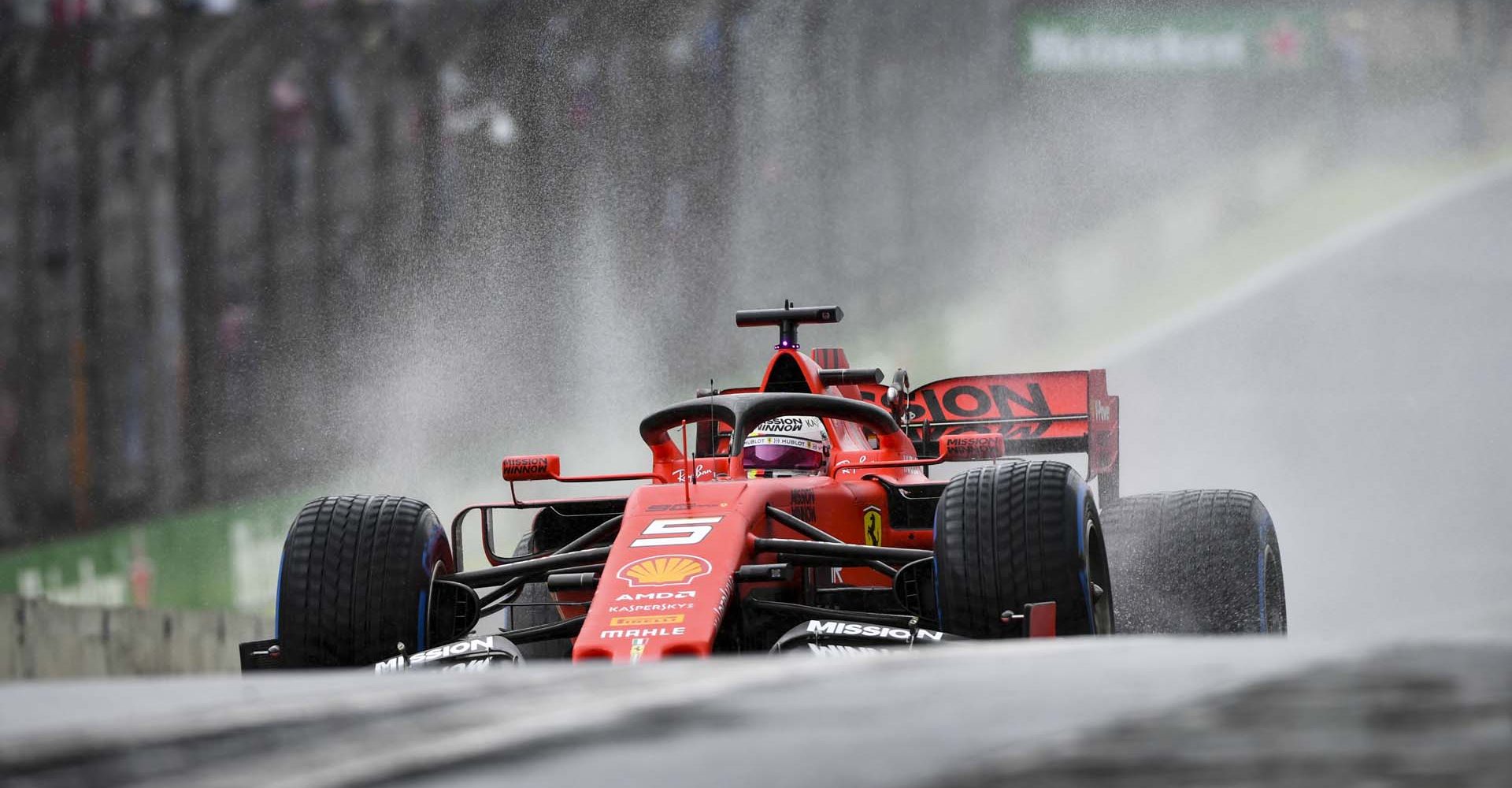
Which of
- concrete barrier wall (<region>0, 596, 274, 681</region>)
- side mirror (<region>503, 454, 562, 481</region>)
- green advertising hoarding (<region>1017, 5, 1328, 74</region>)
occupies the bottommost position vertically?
concrete barrier wall (<region>0, 596, 274, 681</region>)

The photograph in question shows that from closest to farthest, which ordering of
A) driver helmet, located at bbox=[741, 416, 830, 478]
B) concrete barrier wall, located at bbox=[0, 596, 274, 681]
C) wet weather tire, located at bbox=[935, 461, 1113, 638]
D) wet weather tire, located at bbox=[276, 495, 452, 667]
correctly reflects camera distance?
1. wet weather tire, located at bbox=[935, 461, 1113, 638]
2. wet weather tire, located at bbox=[276, 495, 452, 667]
3. driver helmet, located at bbox=[741, 416, 830, 478]
4. concrete barrier wall, located at bbox=[0, 596, 274, 681]

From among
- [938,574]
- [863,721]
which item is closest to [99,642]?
[938,574]

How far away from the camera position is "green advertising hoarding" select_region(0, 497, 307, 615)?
948 cm

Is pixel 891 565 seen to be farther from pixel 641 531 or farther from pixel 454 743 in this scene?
pixel 454 743

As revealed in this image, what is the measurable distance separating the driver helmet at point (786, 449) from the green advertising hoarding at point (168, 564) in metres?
5.25

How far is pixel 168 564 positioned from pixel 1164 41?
9796 mm

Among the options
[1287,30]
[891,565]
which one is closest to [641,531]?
[891,565]

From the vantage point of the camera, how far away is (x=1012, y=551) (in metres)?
4.16

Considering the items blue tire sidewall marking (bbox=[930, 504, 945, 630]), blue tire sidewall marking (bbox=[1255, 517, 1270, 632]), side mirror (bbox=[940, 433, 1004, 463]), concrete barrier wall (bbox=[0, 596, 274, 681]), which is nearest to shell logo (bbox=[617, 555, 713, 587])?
blue tire sidewall marking (bbox=[930, 504, 945, 630])

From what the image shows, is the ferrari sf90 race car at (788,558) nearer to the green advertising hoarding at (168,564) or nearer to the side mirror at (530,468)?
the side mirror at (530,468)

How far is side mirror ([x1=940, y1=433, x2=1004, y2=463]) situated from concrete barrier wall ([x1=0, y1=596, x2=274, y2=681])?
4.67 metres

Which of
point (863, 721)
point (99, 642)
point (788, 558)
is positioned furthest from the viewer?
point (99, 642)

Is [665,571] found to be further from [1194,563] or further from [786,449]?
[1194,563]

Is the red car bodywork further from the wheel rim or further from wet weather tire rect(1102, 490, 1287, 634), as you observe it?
the wheel rim
